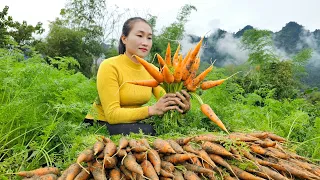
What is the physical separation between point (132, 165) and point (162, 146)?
253 mm

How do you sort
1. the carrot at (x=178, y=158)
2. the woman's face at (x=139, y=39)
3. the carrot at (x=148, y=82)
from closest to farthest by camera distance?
the carrot at (x=178, y=158) < the carrot at (x=148, y=82) < the woman's face at (x=139, y=39)

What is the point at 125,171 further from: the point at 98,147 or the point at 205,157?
the point at 205,157

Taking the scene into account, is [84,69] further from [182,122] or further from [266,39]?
[182,122]

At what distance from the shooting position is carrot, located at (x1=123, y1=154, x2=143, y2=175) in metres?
1.84

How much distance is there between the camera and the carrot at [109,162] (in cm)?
183

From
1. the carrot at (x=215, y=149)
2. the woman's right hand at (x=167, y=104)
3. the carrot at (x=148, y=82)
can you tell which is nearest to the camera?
the carrot at (x=215, y=149)

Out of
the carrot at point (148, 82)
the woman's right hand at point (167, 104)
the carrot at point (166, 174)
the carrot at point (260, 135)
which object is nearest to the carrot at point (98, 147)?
the carrot at point (166, 174)

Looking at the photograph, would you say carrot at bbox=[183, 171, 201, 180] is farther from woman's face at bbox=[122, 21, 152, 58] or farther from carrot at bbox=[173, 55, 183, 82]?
woman's face at bbox=[122, 21, 152, 58]

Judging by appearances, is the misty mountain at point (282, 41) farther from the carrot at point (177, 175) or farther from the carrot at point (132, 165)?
the carrot at point (132, 165)

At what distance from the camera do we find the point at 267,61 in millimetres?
10641

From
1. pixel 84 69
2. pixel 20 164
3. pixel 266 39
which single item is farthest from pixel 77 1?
pixel 20 164

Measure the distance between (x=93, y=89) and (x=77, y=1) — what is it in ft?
66.9

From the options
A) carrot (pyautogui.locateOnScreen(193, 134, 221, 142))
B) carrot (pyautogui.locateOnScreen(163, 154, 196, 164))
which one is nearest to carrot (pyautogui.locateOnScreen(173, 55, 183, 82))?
carrot (pyautogui.locateOnScreen(193, 134, 221, 142))

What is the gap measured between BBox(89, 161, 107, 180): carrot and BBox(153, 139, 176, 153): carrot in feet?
1.12
